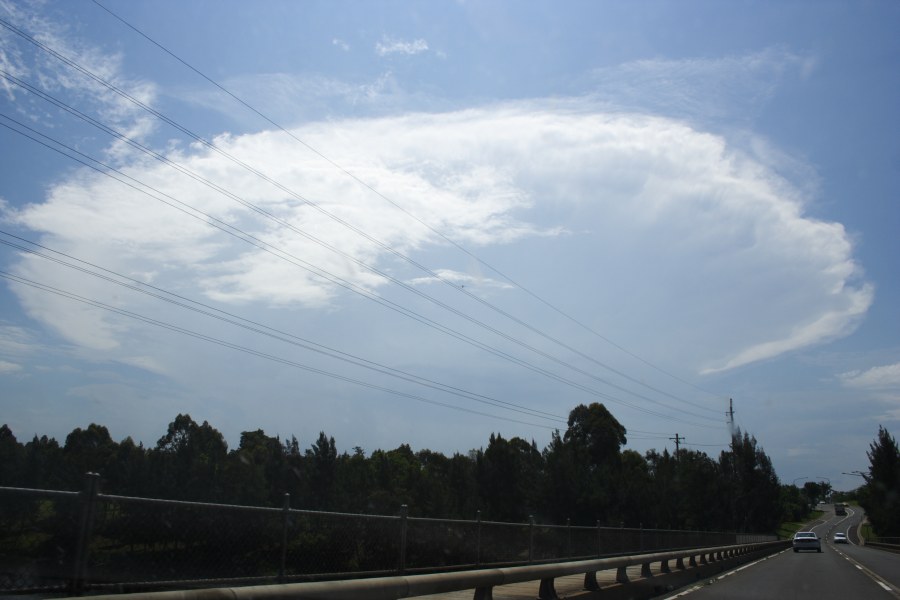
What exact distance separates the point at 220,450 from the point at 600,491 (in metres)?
45.5

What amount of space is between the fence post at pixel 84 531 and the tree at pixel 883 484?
10056cm

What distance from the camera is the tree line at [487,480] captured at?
6519 centimetres

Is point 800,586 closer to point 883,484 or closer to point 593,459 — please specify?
point 593,459

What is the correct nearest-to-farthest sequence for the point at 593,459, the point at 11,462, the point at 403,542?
the point at 403,542 < the point at 11,462 < the point at 593,459

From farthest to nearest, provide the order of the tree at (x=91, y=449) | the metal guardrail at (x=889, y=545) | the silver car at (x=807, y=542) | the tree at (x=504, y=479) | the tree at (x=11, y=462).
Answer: the tree at (x=504, y=479) → the tree at (x=91, y=449) → the metal guardrail at (x=889, y=545) → the silver car at (x=807, y=542) → the tree at (x=11, y=462)

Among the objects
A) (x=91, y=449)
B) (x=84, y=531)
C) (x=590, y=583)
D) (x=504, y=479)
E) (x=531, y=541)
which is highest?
(x=91, y=449)

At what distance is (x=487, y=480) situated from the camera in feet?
279

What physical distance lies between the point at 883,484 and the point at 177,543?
10702 centimetres

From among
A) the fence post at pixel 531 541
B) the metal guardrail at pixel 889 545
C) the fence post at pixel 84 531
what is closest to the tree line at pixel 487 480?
the metal guardrail at pixel 889 545

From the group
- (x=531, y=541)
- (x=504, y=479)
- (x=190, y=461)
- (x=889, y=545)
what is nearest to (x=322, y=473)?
(x=190, y=461)

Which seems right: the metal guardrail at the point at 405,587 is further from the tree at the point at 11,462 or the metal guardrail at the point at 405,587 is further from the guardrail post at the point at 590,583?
the tree at the point at 11,462

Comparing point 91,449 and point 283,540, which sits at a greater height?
point 91,449

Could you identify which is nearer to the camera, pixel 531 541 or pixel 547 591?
pixel 547 591

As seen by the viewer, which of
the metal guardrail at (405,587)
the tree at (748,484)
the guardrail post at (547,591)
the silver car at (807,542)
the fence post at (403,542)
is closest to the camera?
the metal guardrail at (405,587)
